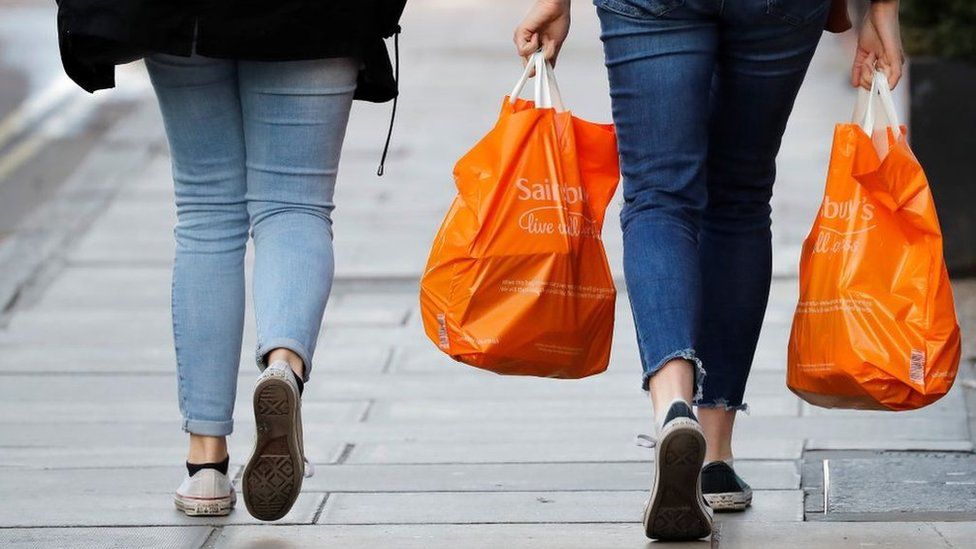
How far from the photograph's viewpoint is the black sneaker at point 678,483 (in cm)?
294

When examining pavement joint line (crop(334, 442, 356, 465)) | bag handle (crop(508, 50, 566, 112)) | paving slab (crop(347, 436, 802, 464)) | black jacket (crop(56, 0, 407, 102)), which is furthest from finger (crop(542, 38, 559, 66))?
pavement joint line (crop(334, 442, 356, 465))

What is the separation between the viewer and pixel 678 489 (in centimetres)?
299

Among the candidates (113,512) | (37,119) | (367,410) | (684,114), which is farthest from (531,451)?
(37,119)

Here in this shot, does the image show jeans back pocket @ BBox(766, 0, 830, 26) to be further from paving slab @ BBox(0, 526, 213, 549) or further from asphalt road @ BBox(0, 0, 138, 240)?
asphalt road @ BBox(0, 0, 138, 240)

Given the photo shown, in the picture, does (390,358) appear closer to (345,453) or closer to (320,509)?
(345,453)

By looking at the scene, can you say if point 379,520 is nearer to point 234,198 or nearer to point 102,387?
point 234,198

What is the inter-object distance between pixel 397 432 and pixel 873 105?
1.65 meters

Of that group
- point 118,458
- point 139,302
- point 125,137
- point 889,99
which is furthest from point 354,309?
point 125,137

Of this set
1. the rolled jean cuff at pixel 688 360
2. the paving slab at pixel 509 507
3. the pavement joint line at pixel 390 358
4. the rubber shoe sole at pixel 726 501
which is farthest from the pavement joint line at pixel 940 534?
the pavement joint line at pixel 390 358

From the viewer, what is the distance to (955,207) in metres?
6.24

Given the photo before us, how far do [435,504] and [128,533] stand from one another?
657 millimetres

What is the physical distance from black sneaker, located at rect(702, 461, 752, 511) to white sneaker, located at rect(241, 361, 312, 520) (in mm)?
883

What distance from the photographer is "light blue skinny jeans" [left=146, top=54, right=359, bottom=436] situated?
3.35 metres

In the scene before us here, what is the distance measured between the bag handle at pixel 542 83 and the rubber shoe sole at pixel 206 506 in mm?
1034
